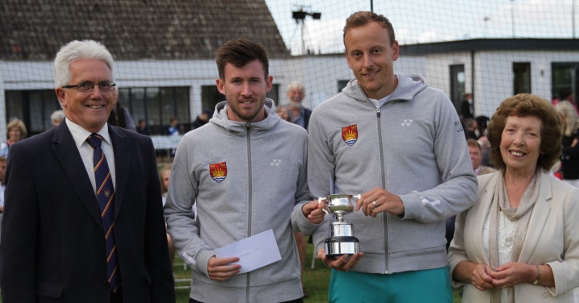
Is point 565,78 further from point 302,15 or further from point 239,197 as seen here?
point 239,197

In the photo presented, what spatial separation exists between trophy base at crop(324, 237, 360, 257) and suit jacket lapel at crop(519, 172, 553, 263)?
0.78 metres

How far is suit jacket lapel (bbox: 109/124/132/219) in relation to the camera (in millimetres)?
3260

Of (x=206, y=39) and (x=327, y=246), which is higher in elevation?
(x=206, y=39)

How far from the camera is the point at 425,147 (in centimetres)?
345

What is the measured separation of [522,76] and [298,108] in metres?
17.8

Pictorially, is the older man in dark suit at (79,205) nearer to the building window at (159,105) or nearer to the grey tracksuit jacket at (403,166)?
the grey tracksuit jacket at (403,166)

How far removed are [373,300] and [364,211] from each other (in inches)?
19.3

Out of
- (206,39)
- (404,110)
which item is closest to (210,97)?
(206,39)

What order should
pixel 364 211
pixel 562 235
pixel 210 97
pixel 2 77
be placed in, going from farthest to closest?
1. pixel 210 97
2. pixel 2 77
3. pixel 562 235
4. pixel 364 211

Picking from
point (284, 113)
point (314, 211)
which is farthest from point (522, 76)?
point (314, 211)

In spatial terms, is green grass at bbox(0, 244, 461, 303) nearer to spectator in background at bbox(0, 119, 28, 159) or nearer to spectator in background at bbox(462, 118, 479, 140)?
spectator in background at bbox(0, 119, 28, 159)

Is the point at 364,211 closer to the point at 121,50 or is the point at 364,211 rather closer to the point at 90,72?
the point at 90,72

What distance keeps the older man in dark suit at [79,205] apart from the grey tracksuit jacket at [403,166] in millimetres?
869

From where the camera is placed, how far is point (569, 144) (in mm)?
9586
